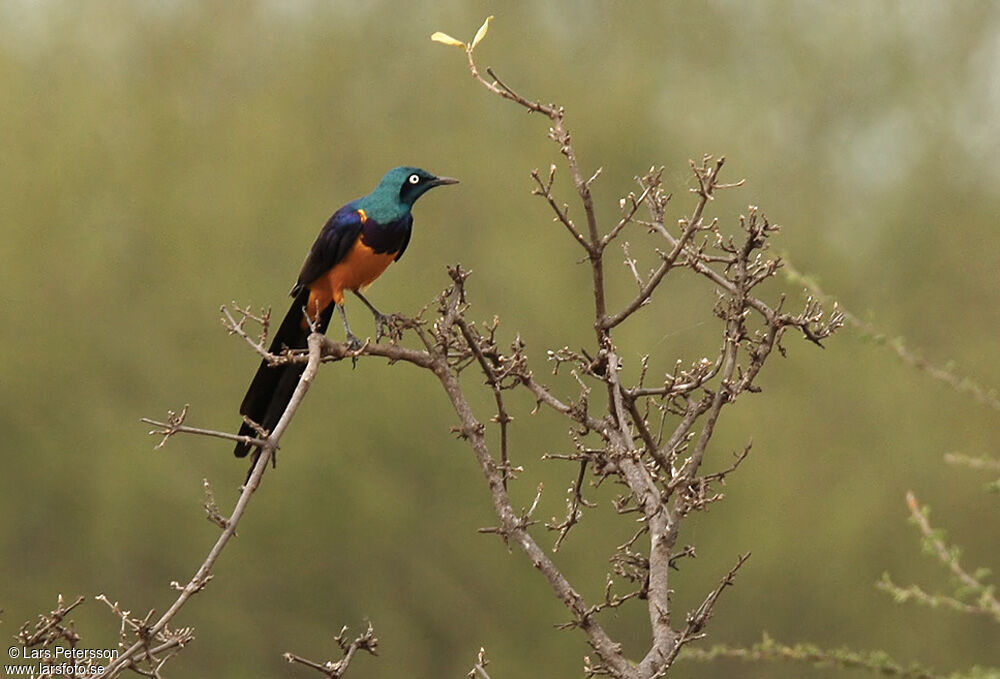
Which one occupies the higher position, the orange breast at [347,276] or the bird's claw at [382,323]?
the orange breast at [347,276]

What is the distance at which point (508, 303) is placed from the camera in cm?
884

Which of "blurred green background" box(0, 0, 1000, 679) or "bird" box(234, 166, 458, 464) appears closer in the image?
"bird" box(234, 166, 458, 464)

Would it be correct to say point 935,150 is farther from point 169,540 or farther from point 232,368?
point 169,540

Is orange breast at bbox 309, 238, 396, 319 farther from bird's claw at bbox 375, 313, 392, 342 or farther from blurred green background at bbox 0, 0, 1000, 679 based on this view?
blurred green background at bbox 0, 0, 1000, 679

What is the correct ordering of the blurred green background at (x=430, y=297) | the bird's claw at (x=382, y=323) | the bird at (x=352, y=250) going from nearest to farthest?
the bird's claw at (x=382, y=323) → the bird at (x=352, y=250) → the blurred green background at (x=430, y=297)

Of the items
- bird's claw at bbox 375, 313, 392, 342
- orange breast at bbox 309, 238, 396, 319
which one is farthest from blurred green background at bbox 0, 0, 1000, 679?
bird's claw at bbox 375, 313, 392, 342

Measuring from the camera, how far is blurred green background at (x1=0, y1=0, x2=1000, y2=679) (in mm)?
8867

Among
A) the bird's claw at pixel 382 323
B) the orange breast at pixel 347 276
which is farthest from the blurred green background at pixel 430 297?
the bird's claw at pixel 382 323

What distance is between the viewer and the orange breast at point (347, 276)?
11.1 ft

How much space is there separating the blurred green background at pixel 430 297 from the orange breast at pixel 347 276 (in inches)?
200

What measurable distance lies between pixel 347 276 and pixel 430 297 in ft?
17.3

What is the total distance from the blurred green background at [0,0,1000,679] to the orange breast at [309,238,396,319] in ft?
16.7

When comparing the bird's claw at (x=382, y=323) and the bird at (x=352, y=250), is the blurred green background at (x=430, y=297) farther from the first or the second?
the bird's claw at (x=382, y=323)

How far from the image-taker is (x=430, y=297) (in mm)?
8688
